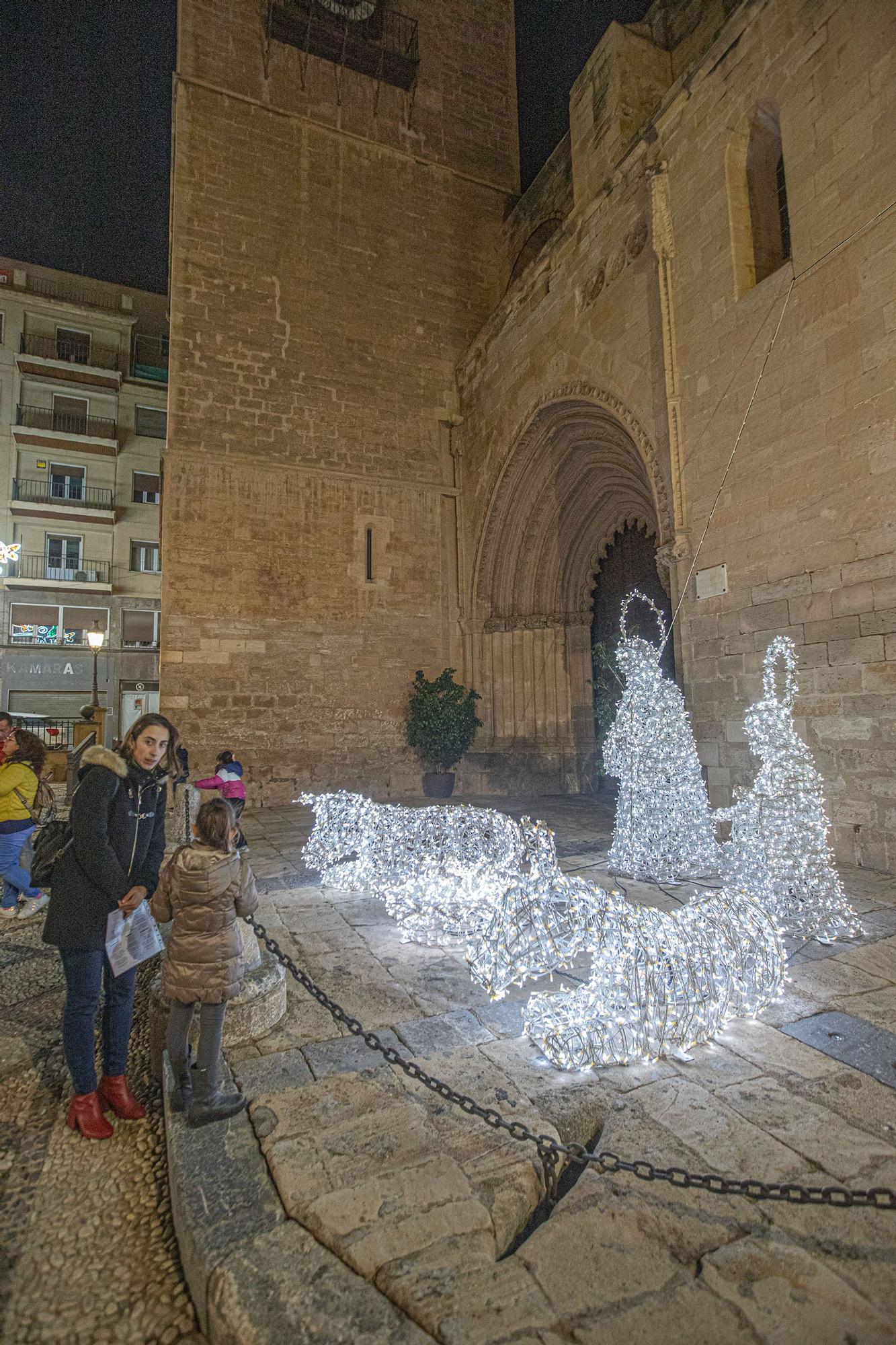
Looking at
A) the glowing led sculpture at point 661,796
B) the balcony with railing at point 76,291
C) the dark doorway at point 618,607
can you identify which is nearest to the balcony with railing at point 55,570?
the balcony with railing at point 76,291

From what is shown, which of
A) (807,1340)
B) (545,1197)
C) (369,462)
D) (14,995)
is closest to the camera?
(807,1340)

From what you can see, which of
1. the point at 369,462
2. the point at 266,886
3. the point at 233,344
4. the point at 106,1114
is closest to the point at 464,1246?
the point at 106,1114

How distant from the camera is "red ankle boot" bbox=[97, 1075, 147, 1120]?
2.34 metres

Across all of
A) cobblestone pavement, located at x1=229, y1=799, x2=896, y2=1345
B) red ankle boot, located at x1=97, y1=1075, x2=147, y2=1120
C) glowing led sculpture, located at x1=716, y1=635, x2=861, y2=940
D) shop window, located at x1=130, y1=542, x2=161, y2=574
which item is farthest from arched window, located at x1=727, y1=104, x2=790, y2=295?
shop window, located at x1=130, y1=542, x2=161, y2=574

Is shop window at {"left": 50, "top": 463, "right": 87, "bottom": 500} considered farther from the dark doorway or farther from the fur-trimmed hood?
the fur-trimmed hood

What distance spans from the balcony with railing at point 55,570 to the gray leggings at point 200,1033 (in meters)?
21.4

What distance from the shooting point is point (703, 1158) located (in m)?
1.87

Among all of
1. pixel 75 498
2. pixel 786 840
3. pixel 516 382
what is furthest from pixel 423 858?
pixel 75 498

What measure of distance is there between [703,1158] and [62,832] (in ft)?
7.73

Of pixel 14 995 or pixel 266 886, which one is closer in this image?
pixel 14 995

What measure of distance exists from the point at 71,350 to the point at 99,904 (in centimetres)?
2593

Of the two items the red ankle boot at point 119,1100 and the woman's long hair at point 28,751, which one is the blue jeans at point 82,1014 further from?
the woman's long hair at point 28,751

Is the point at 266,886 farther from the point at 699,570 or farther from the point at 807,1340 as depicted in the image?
the point at 699,570

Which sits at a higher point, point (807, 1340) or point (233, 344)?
point (233, 344)
